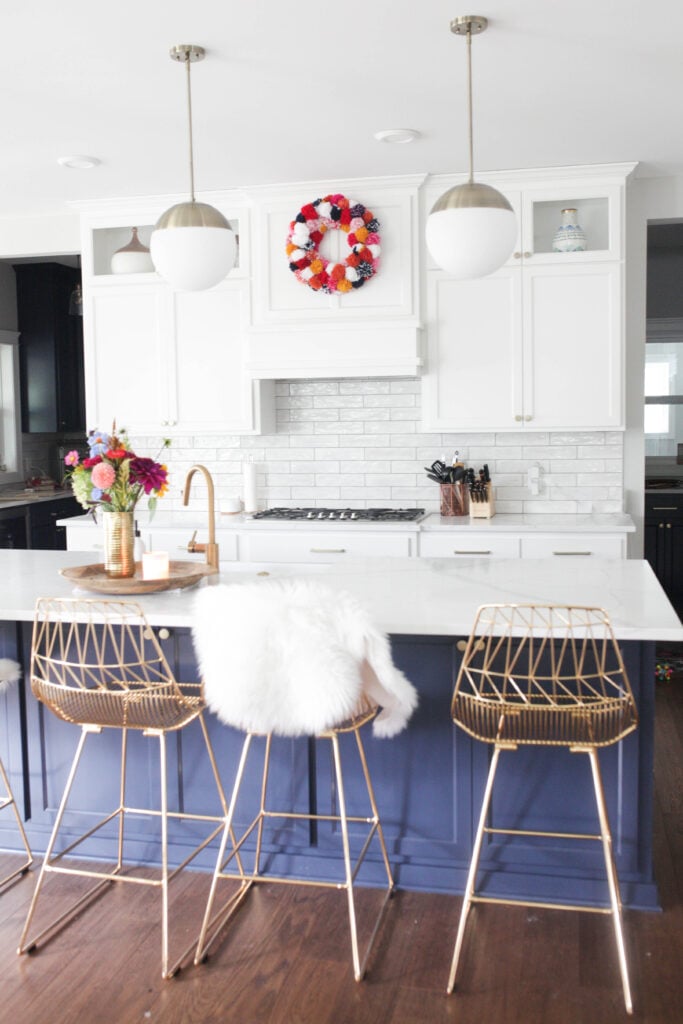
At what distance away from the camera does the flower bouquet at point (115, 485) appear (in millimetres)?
3180

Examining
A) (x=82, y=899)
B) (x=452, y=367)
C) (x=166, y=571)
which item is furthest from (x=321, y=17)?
(x=82, y=899)

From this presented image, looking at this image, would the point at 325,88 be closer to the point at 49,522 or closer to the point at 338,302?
the point at 338,302

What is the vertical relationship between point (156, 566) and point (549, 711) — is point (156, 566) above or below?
above

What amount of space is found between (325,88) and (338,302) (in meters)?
1.45

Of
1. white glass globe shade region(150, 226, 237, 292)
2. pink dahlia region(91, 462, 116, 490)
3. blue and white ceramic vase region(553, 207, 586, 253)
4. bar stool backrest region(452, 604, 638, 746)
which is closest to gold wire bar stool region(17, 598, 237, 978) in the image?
pink dahlia region(91, 462, 116, 490)

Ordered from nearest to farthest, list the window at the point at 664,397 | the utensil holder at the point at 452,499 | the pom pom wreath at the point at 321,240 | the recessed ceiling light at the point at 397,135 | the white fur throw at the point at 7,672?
the white fur throw at the point at 7,672 < the recessed ceiling light at the point at 397,135 < the pom pom wreath at the point at 321,240 < the utensil holder at the point at 452,499 < the window at the point at 664,397

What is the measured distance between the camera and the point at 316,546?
505cm

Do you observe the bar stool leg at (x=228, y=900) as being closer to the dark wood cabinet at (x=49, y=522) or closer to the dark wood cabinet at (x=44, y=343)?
the dark wood cabinet at (x=49, y=522)

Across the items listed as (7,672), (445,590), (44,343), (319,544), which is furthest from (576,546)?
(44,343)

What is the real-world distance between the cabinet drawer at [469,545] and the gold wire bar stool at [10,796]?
7.40 ft

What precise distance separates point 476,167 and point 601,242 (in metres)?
0.73

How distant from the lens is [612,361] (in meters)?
4.89

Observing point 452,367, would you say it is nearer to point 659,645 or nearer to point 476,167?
point 476,167

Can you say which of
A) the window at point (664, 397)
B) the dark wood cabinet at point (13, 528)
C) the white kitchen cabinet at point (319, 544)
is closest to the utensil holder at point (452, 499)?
the white kitchen cabinet at point (319, 544)
